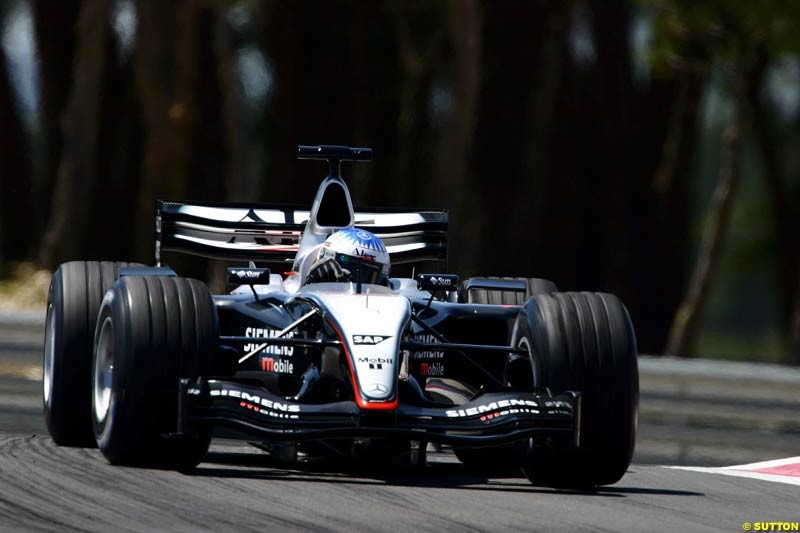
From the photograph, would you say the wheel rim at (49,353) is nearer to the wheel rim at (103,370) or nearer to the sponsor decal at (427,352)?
the wheel rim at (103,370)

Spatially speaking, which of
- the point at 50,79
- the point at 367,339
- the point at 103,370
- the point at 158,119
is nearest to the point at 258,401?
the point at 367,339

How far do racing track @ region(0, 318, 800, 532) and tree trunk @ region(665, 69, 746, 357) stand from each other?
43.0 ft

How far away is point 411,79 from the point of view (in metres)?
28.5

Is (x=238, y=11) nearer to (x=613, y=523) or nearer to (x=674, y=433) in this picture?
(x=674, y=433)

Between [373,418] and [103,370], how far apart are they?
152 centimetres

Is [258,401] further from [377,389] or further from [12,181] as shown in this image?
[12,181]

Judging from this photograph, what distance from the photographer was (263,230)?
441 inches

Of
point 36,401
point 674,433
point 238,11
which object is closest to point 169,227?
point 36,401

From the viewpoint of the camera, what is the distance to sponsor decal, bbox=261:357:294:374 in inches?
354

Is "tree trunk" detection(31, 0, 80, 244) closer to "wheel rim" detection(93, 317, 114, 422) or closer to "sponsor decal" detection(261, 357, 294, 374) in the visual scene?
"sponsor decal" detection(261, 357, 294, 374)

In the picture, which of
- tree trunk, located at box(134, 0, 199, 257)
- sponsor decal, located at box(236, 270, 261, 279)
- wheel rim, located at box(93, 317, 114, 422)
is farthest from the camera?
tree trunk, located at box(134, 0, 199, 257)

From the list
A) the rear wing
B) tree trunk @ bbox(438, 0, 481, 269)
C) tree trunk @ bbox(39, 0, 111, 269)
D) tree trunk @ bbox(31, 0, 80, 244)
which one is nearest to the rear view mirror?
the rear wing

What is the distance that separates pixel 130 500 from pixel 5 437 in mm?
2689

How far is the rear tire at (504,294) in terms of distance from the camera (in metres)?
10.9
